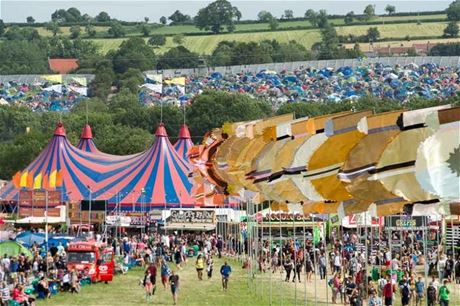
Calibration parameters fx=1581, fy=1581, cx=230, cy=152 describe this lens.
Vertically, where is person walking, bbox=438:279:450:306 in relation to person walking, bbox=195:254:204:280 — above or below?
below

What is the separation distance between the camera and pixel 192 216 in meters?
76.2

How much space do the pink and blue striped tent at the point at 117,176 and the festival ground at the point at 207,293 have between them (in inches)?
811

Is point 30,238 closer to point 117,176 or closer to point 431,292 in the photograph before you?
point 117,176

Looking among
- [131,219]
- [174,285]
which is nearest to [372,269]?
[174,285]

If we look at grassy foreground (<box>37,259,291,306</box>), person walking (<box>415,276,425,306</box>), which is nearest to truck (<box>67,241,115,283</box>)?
grassy foreground (<box>37,259,291,306</box>)

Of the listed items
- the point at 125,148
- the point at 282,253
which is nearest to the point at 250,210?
the point at 282,253

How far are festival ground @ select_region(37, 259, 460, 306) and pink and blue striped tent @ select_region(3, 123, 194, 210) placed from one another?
20.6 m

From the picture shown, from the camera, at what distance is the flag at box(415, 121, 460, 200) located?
2620cm

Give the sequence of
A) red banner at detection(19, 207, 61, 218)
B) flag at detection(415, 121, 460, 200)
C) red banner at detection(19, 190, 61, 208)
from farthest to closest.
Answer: red banner at detection(19, 207, 61, 218) < red banner at detection(19, 190, 61, 208) < flag at detection(415, 121, 460, 200)

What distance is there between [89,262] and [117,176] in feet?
95.5

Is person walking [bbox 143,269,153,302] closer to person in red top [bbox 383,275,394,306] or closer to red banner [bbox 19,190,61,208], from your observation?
person in red top [bbox 383,275,394,306]

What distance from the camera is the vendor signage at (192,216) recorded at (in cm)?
7588

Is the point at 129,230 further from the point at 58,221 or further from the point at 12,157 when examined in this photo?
the point at 12,157

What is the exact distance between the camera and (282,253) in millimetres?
63219
